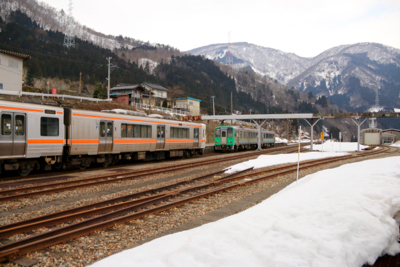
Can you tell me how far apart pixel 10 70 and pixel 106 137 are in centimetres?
2997

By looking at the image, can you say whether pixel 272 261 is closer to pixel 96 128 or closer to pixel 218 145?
pixel 96 128

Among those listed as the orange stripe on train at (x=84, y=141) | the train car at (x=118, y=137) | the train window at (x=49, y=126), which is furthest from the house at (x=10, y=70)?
the train window at (x=49, y=126)

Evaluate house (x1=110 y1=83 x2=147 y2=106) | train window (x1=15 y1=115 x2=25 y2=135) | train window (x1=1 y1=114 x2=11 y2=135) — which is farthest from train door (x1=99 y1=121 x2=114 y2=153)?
house (x1=110 y1=83 x2=147 y2=106)

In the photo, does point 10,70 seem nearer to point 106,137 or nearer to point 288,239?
point 106,137

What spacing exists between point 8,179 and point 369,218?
1273 cm

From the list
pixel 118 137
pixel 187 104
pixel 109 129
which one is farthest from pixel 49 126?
pixel 187 104

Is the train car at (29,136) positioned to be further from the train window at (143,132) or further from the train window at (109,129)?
the train window at (143,132)

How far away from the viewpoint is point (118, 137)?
1631 centimetres

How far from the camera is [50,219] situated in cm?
594

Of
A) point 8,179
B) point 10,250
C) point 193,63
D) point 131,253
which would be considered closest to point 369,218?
point 131,253

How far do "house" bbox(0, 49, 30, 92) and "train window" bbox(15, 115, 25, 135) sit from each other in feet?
97.4

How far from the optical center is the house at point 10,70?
117 ft

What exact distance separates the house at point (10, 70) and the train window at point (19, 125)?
29.7 meters

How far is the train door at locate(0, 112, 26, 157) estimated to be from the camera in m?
11.1
